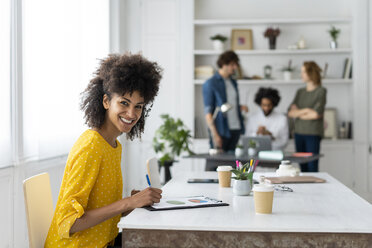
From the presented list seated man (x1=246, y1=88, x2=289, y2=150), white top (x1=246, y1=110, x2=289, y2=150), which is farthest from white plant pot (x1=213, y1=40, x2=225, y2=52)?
white top (x1=246, y1=110, x2=289, y2=150)

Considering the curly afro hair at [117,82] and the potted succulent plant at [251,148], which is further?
the potted succulent plant at [251,148]

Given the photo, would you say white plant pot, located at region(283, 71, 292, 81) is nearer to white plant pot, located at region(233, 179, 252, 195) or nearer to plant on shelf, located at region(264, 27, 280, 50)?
plant on shelf, located at region(264, 27, 280, 50)

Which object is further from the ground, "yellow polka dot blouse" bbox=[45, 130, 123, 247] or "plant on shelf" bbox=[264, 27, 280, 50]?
"plant on shelf" bbox=[264, 27, 280, 50]

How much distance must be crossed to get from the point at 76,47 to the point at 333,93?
3397 millimetres

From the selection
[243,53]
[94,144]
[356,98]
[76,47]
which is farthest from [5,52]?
[356,98]

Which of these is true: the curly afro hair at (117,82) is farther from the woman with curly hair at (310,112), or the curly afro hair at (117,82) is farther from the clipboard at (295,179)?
the woman with curly hair at (310,112)

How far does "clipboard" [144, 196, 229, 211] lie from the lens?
67.2 inches

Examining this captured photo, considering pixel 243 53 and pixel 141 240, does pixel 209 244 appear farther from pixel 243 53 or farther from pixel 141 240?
pixel 243 53

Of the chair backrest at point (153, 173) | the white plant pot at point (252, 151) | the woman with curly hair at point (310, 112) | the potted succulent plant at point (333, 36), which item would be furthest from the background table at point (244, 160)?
the potted succulent plant at point (333, 36)

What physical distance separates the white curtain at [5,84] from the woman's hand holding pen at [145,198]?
177cm

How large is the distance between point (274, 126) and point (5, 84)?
2.96m

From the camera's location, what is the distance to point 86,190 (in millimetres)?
1575

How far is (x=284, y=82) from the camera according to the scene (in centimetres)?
576

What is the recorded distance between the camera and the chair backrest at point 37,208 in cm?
169
